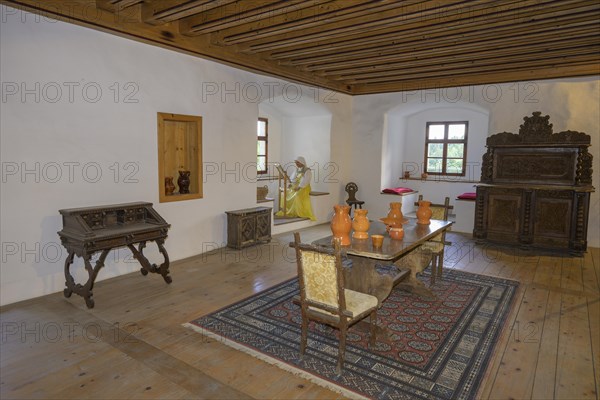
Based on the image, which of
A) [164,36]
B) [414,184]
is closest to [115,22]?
[164,36]

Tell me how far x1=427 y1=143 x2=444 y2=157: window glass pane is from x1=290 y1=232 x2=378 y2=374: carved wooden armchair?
296 inches

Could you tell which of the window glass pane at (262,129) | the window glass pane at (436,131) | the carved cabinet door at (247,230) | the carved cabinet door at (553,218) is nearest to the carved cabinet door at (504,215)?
the carved cabinet door at (553,218)

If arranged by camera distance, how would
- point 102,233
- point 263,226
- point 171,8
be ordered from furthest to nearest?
1. point 263,226
2. point 171,8
3. point 102,233

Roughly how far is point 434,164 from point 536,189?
3.68m

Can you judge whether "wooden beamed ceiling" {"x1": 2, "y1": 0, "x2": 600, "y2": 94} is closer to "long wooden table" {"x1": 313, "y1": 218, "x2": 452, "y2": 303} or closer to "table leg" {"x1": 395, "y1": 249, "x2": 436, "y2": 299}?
"long wooden table" {"x1": 313, "y1": 218, "x2": 452, "y2": 303}

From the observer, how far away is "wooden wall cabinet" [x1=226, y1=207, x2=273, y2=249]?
604cm

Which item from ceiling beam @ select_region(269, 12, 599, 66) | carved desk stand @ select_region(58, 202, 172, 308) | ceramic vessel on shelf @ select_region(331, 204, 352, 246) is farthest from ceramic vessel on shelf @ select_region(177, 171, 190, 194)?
ceramic vessel on shelf @ select_region(331, 204, 352, 246)

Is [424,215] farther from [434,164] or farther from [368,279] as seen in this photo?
[434,164]

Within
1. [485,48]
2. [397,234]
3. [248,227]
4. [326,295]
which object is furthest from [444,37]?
[248,227]

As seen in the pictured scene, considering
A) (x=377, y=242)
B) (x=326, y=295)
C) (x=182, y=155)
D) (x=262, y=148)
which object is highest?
(x=262, y=148)

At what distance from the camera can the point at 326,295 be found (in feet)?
9.09

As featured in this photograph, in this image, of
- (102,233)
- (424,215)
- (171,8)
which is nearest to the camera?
(102,233)

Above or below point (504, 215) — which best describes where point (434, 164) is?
above

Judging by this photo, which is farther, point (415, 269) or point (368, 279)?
point (415, 269)
